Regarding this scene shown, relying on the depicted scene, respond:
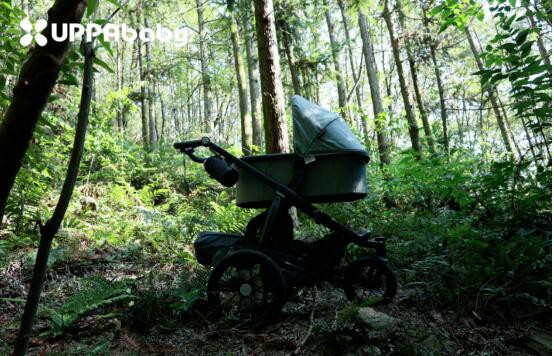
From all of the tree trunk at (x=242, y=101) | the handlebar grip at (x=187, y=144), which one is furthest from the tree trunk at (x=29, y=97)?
the tree trunk at (x=242, y=101)

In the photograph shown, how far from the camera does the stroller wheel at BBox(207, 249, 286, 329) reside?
2990mm

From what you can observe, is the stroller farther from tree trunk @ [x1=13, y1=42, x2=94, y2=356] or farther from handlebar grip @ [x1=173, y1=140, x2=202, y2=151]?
tree trunk @ [x1=13, y1=42, x2=94, y2=356]

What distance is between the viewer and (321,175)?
3.28 metres

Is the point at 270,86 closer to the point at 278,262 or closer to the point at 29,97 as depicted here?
the point at 278,262

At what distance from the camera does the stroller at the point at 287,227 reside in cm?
312

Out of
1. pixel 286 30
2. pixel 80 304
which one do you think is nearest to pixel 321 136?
pixel 80 304

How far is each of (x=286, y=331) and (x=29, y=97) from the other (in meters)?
2.51

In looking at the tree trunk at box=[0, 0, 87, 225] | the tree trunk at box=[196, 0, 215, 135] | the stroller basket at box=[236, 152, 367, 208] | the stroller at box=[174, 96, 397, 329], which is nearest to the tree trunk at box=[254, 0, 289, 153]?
the stroller at box=[174, 96, 397, 329]

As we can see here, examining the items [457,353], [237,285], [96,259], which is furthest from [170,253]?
[457,353]

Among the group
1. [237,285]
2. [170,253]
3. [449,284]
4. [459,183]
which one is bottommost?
[449,284]

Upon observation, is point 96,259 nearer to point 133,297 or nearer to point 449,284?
point 133,297

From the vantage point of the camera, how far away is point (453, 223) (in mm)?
4699

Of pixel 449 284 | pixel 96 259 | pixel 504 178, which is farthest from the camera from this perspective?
pixel 96 259

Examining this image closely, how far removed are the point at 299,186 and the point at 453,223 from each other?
232cm
